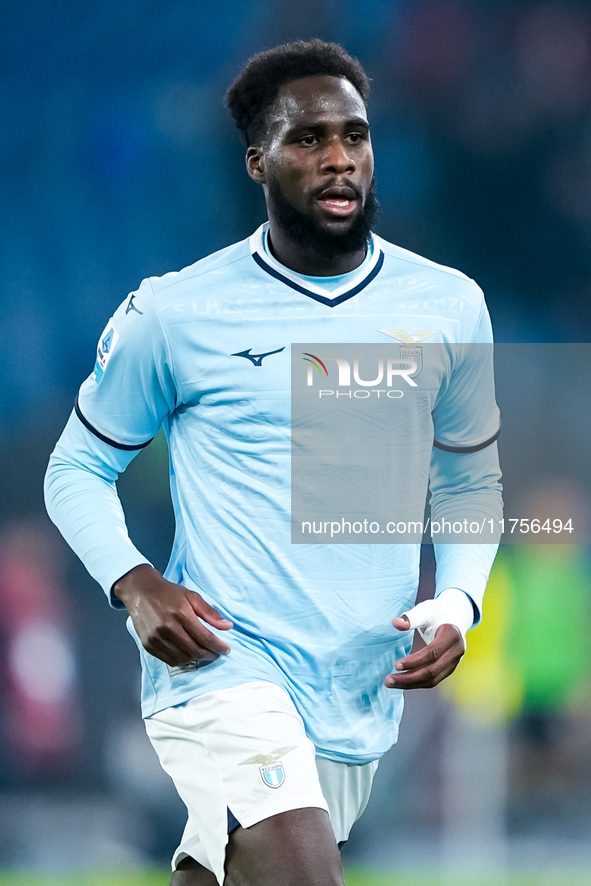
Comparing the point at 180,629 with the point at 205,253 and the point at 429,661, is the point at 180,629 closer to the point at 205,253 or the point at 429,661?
the point at 429,661

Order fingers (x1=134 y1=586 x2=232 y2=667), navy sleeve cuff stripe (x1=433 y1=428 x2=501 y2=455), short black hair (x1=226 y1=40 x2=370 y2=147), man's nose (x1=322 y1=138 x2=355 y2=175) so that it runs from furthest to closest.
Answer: navy sleeve cuff stripe (x1=433 y1=428 x2=501 y2=455)
short black hair (x1=226 y1=40 x2=370 y2=147)
man's nose (x1=322 y1=138 x2=355 y2=175)
fingers (x1=134 y1=586 x2=232 y2=667)

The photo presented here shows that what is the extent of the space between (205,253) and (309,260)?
77cm

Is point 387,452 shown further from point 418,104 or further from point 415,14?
point 415,14

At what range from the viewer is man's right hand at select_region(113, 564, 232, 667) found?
1796mm

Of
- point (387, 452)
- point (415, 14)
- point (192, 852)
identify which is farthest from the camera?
point (415, 14)

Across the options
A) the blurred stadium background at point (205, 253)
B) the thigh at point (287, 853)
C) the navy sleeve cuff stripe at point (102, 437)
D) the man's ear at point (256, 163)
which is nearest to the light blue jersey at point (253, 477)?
the navy sleeve cuff stripe at point (102, 437)

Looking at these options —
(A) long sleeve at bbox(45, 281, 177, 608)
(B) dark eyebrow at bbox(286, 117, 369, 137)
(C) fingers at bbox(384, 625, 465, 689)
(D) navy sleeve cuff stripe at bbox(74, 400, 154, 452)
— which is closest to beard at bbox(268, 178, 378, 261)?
(B) dark eyebrow at bbox(286, 117, 369, 137)

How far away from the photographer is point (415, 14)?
2.77 meters

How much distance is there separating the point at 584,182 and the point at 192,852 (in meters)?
2.04

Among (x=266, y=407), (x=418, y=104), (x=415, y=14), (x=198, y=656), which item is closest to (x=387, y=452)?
(x=266, y=407)

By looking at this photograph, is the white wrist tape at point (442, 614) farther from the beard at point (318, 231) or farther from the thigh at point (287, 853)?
the beard at point (318, 231)

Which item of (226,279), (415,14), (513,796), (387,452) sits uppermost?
(415,14)

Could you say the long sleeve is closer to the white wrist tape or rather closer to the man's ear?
the man's ear

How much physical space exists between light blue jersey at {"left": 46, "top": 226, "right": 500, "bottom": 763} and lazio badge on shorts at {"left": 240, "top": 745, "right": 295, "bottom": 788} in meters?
0.17
